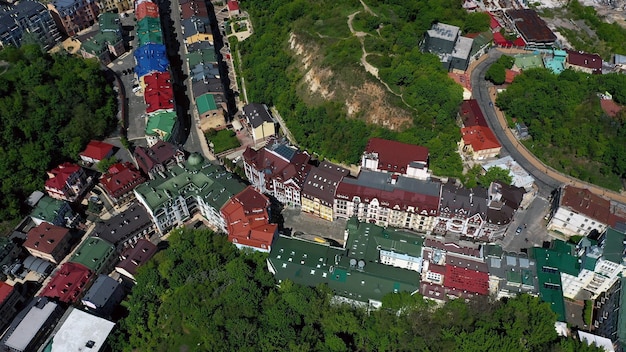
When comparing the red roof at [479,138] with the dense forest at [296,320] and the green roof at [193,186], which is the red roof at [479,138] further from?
the green roof at [193,186]

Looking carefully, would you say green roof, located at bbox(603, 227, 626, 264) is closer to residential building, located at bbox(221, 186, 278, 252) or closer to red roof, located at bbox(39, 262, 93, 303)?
residential building, located at bbox(221, 186, 278, 252)

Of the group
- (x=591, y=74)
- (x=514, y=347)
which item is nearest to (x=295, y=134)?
(x=514, y=347)

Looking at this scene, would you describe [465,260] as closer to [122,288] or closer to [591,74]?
[122,288]

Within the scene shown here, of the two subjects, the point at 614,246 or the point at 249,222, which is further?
the point at 249,222

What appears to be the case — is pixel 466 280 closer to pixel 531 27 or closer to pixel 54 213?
pixel 54 213

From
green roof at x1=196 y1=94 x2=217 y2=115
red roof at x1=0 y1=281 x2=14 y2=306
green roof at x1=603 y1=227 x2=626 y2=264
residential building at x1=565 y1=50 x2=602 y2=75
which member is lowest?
red roof at x1=0 y1=281 x2=14 y2=306

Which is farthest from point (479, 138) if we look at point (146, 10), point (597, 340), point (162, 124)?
point (146, 10)

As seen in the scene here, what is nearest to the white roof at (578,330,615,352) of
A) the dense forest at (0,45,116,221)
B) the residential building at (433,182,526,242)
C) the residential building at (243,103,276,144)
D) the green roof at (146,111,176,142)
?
the residential building at (433,182,526,242)
